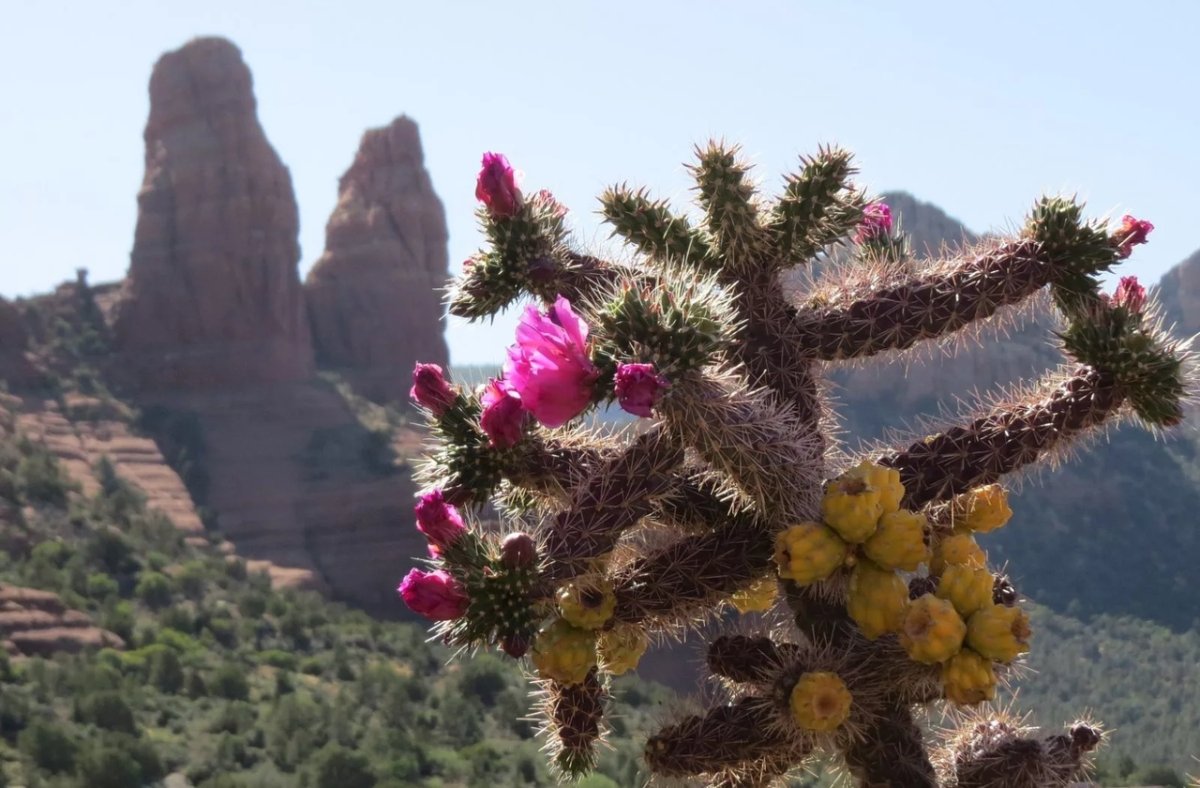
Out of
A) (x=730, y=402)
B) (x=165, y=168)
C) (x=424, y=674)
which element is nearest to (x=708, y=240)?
(x=730, y=402)

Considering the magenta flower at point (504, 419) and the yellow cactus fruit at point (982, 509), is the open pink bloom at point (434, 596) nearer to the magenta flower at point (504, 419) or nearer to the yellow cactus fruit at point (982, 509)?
the magenta flower at point (504, 419)

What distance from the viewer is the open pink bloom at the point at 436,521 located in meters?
2.80

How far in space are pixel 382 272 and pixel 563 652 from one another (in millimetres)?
50717

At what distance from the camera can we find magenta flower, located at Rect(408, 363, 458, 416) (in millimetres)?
3227

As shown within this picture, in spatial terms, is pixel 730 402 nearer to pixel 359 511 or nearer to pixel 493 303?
pixel 493 303

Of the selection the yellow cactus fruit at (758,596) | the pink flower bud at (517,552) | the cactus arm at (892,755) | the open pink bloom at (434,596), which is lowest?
the cactus arm at (892,755)

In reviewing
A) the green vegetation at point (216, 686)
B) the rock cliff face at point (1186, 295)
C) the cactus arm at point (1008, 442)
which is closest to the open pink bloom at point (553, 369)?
the cactus arm at point (1008, 442)

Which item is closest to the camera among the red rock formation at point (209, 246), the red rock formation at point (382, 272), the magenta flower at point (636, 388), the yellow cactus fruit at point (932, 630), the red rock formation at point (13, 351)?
the magenta flower at point (636, 388)

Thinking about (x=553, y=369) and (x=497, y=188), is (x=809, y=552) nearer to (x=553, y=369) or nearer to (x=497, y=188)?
(x=553, y=369)

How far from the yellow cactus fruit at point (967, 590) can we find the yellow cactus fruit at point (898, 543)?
0.35 feet

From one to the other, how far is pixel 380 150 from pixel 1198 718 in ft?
137

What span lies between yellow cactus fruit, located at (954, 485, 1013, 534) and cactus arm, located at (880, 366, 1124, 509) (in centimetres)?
4

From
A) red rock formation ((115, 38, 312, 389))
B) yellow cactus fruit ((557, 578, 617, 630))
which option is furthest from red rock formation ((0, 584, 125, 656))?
yellow cactus fruit ((557, 578, 617, 630))

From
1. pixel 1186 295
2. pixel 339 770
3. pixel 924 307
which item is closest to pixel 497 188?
pixel 924 307
